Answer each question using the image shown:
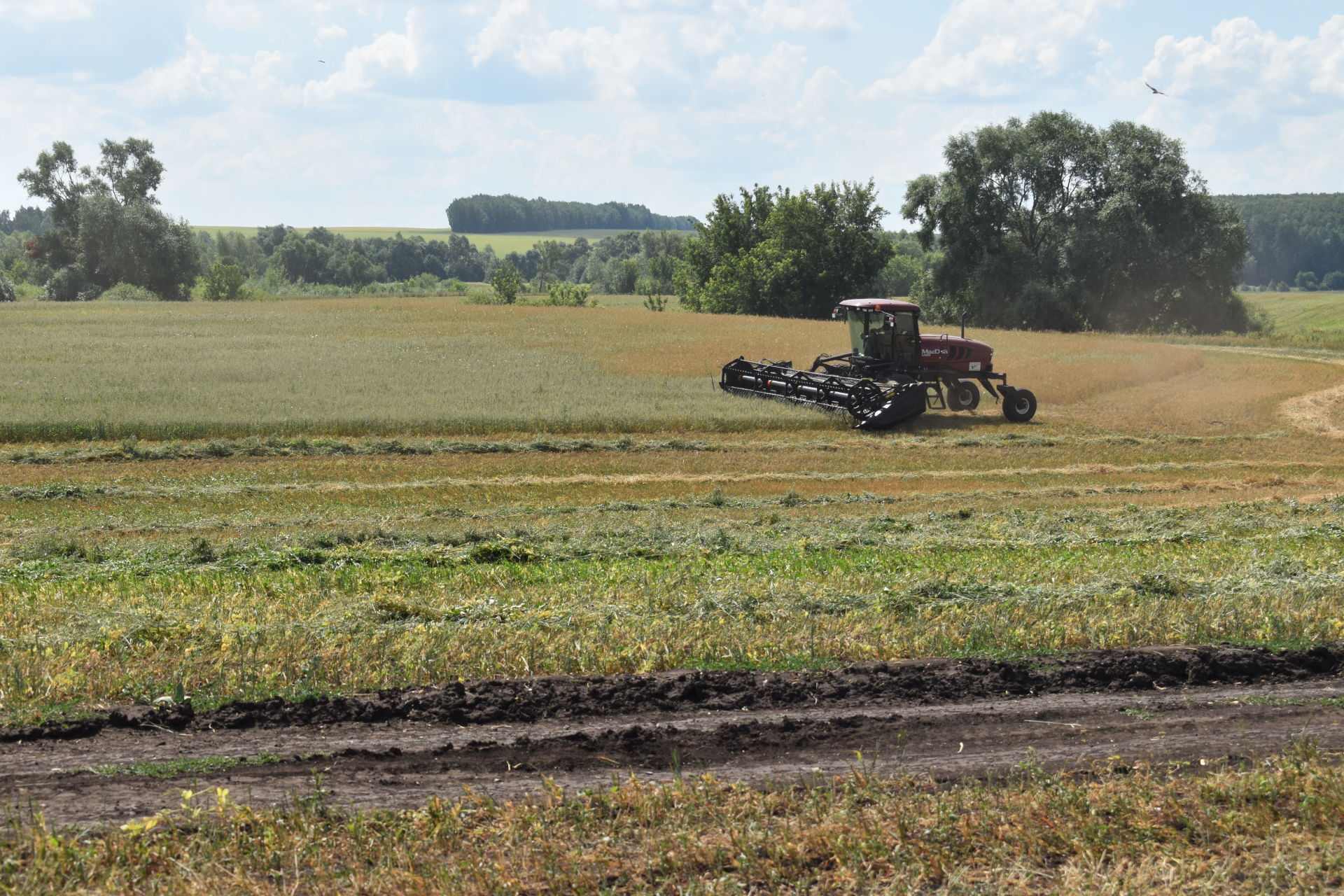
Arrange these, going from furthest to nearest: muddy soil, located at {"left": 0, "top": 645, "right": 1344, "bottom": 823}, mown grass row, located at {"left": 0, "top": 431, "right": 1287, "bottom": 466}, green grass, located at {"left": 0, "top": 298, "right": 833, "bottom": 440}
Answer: green grass, located at {"left": 0, "top": 298, "right": 833, "bottom": 440}
mown grass row, located at {"left": 0, "top": 431, "right": 1287, "bottom": 466}
muddy soil, located at {"left": 0, "top": 645, "right": 1344, "bottom": 823}

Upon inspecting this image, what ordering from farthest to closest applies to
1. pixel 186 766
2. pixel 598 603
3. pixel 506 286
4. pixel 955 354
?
pixel 506 286, pixel 955 354, pixel 598 603, pixel 186 766

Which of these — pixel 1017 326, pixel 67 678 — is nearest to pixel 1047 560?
pixel 67 678

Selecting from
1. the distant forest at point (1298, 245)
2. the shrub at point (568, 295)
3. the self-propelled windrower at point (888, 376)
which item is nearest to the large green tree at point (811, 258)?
the shrub at point (568, 295)

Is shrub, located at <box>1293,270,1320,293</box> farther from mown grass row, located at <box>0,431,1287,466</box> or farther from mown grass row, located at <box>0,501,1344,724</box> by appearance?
mown grass row, located at <box>0,501,1344,724</box>

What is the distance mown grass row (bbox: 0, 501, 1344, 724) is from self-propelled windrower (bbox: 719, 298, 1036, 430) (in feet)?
43.7

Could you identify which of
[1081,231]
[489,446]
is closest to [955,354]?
[489,446]

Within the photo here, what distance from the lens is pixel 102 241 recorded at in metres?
91.7

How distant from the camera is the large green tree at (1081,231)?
66.0 m

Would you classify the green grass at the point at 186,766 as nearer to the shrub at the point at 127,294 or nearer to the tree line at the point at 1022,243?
the tree line at the point at 1022,243

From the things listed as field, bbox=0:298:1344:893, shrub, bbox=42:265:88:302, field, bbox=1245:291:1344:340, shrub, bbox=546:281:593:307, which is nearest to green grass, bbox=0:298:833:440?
field, bbox=0:298:1344:893

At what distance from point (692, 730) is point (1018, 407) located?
26.4 meters

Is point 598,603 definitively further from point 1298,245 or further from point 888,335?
point 1298,245

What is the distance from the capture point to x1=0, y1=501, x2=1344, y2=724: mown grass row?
7887 mm

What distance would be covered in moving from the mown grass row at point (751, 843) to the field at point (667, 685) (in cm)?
2
